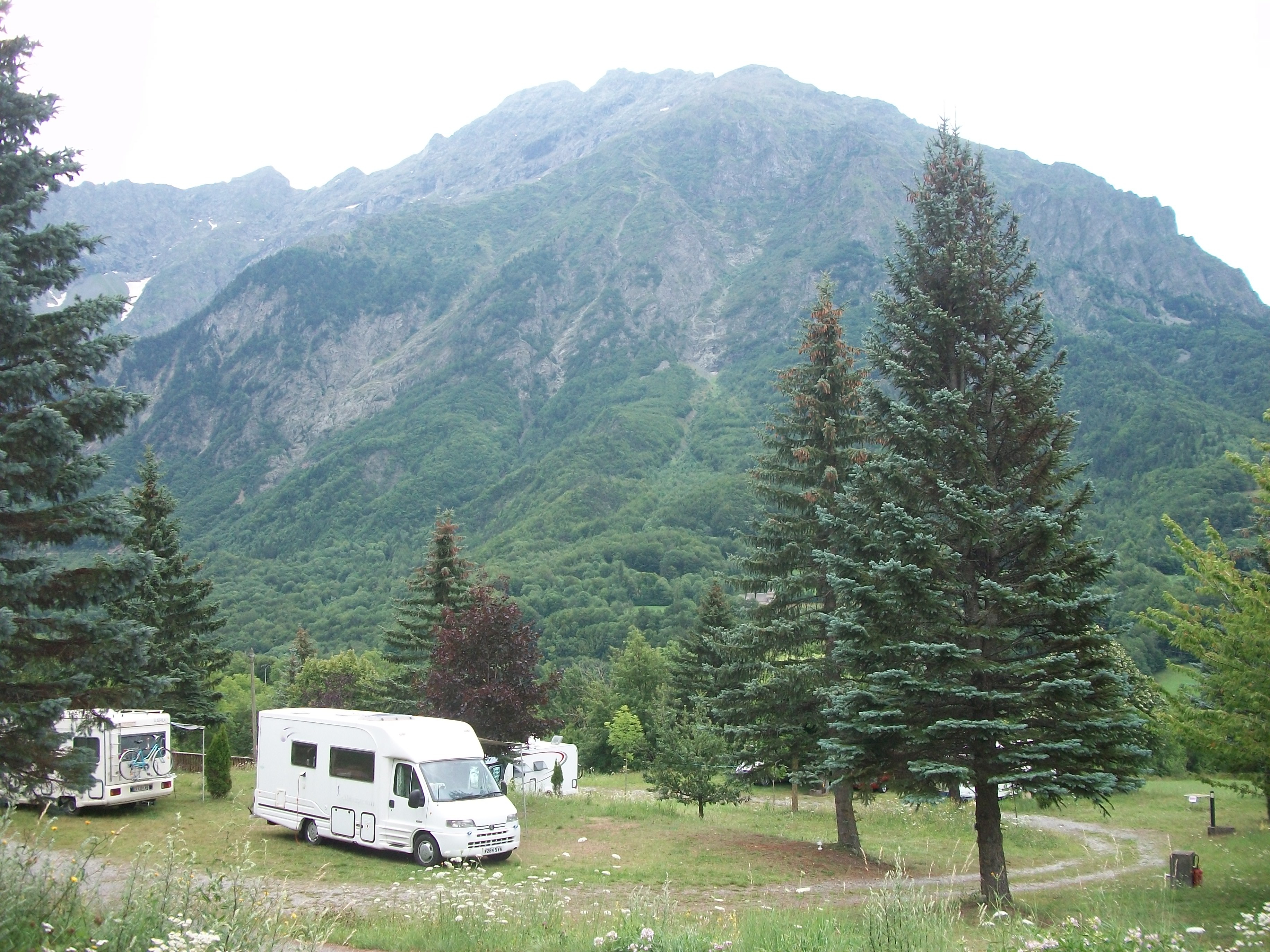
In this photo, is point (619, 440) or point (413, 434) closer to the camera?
point (619, 440)

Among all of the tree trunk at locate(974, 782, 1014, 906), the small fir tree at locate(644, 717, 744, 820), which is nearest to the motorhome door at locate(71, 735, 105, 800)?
the small fir tree at locate(644, 717, 744, 820)

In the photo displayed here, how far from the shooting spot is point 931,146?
16.2 metres

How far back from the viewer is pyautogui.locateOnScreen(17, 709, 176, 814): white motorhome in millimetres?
18109

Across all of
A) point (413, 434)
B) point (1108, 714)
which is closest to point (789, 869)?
point (1108, 714)

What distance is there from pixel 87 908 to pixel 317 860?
29.4 ft

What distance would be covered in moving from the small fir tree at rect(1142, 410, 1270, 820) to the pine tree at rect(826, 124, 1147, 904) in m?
0.93

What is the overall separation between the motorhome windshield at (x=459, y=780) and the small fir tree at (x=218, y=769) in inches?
371

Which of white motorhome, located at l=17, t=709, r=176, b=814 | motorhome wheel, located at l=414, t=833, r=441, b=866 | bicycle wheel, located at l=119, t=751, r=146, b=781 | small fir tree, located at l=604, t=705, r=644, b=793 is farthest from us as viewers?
small fir tree, located at l=604, t=705, r=644, b=793

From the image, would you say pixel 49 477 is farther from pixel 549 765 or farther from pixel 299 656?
pixel 299 656

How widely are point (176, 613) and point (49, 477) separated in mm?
23104

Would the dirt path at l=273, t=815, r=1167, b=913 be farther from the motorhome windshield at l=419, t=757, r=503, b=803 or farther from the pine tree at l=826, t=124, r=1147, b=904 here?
the motorhome windshield at l=419, t=757, r=503, b=803

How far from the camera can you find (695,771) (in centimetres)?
2188

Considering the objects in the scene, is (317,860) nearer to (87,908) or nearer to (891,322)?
(87,908)

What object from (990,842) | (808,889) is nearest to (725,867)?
(808,889)
